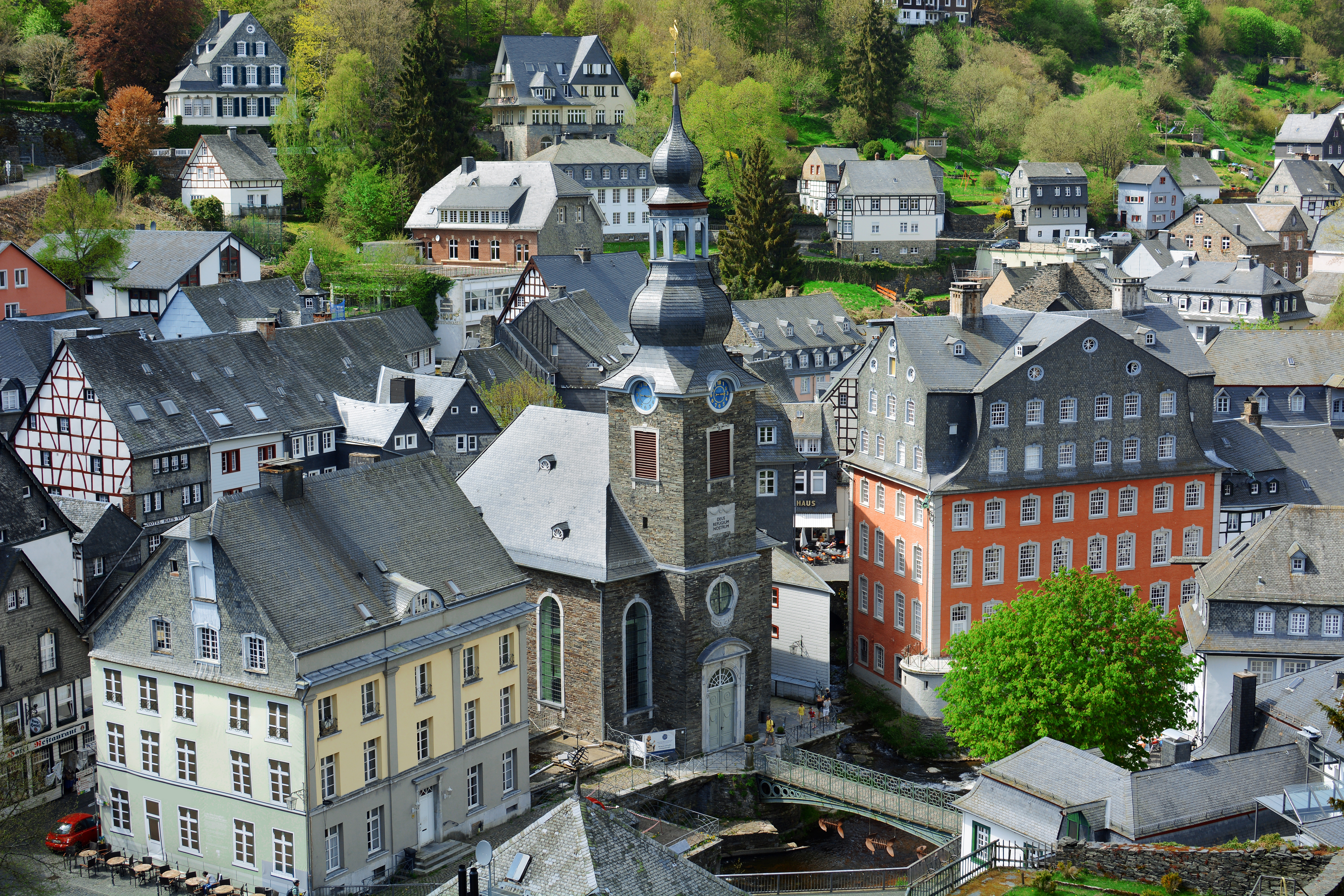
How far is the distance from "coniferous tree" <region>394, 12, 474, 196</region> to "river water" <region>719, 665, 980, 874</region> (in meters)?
61.1

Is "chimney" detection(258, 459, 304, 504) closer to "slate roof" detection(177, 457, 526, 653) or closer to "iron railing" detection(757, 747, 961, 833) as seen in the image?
"slate roof" detection(177, 457, 526, 653)

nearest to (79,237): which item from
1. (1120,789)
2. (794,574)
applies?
(794,574)

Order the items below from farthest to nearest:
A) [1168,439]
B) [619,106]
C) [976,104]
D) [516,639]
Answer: [976,104] → [619,106] → [1168,439] → [516,639]

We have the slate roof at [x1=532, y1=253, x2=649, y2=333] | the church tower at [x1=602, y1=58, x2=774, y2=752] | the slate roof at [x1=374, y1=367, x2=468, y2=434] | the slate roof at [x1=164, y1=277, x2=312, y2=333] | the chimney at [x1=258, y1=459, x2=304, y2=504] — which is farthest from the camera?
the slate roof at [x1=532, y1=253, x2=649, y2=333]

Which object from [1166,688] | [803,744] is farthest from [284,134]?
[1166,688]

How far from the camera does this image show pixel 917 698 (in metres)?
55.2

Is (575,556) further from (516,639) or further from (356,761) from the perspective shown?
(356,761)

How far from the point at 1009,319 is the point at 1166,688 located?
19.0 meters

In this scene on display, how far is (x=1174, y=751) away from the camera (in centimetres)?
4209

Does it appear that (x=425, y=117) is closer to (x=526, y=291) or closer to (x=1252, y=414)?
(x=526, y=291)

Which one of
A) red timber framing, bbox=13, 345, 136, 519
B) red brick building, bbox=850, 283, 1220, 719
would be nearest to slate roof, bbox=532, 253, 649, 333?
red brick building, bbox=850, 283, 1220, 719

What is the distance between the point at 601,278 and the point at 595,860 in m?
59.4

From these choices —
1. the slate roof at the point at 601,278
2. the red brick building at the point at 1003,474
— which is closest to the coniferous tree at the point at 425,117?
the slate roof at the point at 601,278

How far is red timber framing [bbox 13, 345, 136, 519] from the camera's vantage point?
57969 mm
